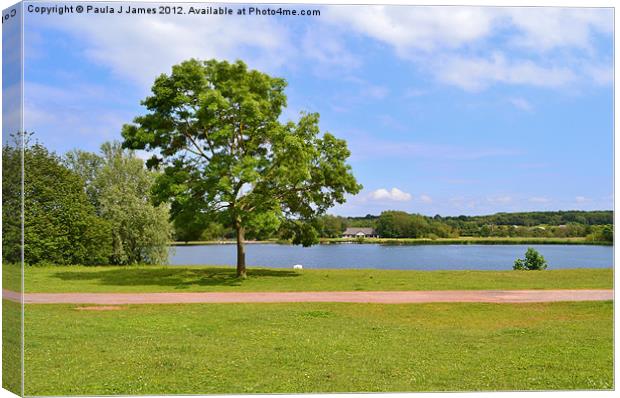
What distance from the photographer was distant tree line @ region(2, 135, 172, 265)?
7531 millimetres

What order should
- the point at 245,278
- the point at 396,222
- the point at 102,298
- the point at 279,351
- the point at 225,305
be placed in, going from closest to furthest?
1. the point at 279,351
2. the point at 396,222
3. the point at 225,305
4. the point at 102,298
5. the point at 245,278

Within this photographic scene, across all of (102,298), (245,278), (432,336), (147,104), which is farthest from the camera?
(245,278)

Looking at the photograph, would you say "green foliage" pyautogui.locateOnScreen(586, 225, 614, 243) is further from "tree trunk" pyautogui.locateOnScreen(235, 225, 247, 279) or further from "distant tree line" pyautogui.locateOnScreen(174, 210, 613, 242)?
"tree trunk" pyautogui.locateOnScreen(235, 225, 247, 279)

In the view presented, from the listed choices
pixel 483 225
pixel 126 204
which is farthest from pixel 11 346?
pixel 126 204

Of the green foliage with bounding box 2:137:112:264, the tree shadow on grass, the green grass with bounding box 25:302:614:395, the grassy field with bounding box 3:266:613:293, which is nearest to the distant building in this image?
the green grass with bounding box 25:302:614:395

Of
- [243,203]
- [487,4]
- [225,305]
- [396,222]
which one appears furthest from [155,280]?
[487,4]

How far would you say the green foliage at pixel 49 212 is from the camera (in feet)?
24.6

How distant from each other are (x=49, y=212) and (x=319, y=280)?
8689mm

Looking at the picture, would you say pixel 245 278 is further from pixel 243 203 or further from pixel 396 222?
pixel 396 222

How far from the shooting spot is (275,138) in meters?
18.0

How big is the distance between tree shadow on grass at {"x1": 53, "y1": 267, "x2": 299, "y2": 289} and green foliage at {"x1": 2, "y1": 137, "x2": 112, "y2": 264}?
1.04 m

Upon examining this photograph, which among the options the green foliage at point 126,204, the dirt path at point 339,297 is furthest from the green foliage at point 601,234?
the green foliage at point 126,204

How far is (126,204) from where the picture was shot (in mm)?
18641

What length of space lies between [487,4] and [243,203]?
35.4 feet
